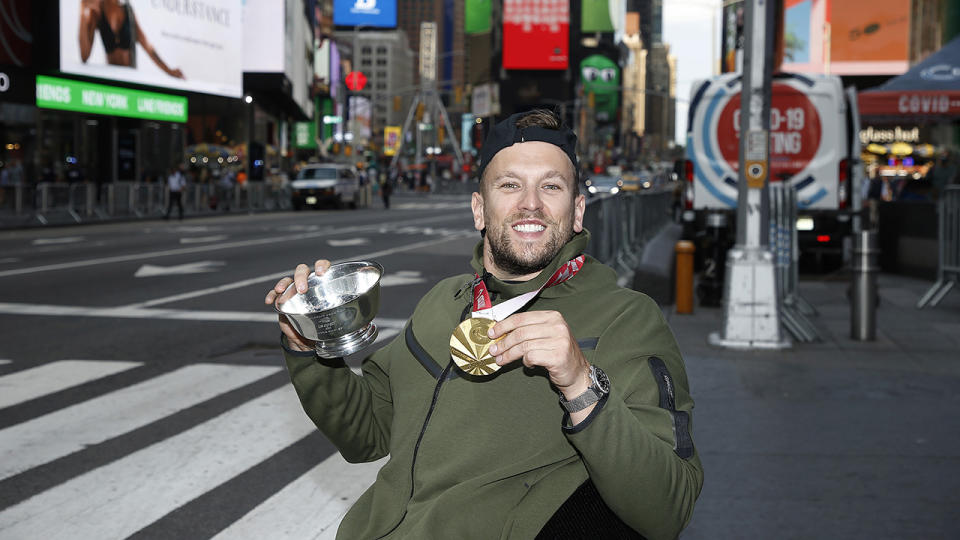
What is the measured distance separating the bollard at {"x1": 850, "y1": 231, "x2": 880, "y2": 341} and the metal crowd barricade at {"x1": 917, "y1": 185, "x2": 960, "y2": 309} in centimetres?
282

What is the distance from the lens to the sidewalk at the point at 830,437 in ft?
17.3

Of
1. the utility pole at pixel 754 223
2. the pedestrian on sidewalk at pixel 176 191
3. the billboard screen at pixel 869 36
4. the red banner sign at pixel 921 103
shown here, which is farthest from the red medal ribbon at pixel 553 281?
the billboard screen at pixel 869 36

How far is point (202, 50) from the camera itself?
4675 cm

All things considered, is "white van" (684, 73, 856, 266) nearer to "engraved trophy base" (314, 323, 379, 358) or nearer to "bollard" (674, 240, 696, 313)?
"bollard" (674, 240, 696, 313)

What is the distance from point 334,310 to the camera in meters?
2.63

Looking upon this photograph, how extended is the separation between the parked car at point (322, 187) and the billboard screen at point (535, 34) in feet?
389

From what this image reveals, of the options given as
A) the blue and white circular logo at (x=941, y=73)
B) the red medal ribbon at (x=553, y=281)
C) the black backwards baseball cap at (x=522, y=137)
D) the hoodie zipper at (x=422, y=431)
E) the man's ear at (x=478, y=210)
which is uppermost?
the blue and white circular logo at (x=941, y=73)

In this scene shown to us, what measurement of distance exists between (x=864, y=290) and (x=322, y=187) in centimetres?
3848

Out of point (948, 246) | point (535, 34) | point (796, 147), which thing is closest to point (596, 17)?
point (535, 34)

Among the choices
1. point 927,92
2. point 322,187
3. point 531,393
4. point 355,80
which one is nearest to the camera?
point 531,393

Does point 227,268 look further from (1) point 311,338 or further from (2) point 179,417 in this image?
(1) point 311,338

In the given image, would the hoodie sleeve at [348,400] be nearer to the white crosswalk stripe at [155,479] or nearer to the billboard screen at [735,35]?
the white crosswalk stripe at [155,479]

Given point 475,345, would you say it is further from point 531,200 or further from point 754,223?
point 754,223

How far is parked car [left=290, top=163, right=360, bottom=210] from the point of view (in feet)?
157
